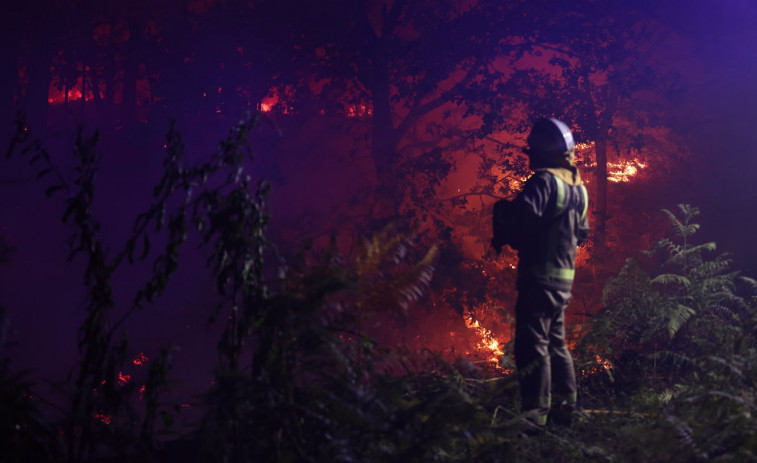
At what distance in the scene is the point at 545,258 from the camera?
181 inches

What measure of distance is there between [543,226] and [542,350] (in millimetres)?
934

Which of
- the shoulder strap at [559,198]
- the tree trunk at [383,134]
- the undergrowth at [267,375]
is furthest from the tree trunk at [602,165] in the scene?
the undergrowth at [267,375]

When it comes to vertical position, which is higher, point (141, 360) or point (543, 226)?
point (543, 226)

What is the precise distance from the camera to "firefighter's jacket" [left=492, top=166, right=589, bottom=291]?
4477 mm

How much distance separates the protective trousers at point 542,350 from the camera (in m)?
4.38

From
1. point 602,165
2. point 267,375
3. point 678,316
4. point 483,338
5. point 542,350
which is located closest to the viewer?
point 267,375

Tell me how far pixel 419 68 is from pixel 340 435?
891 centimetres

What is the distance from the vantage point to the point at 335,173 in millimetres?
13039

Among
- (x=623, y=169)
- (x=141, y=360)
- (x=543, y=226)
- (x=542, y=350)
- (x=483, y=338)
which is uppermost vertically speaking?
(x=623, y=169)

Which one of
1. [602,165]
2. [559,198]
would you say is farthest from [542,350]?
[602,165]

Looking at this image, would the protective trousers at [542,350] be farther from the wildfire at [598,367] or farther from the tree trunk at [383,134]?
the tree trunk at [383,134]

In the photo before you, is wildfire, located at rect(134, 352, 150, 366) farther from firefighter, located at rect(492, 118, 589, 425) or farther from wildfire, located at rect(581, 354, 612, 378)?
firefighter, located at rect(492, 118, 589, 425)

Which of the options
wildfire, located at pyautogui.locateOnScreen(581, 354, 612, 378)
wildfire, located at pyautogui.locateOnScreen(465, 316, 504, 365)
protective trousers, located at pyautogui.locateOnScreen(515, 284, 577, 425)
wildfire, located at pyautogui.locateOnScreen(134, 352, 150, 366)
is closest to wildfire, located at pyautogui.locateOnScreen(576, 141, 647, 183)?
wildfire, located at pyautogui.locateOnScreen(465, 316, 504, 365)

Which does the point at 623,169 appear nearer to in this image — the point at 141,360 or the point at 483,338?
the point at 483,338
